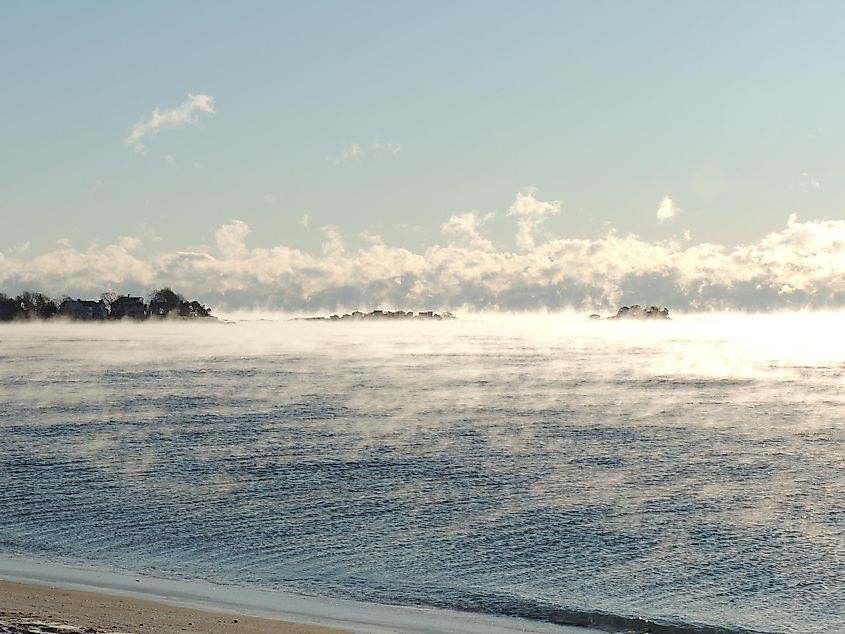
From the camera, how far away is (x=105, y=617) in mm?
17984

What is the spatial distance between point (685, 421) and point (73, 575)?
147ft

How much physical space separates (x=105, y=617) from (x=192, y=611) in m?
1.77

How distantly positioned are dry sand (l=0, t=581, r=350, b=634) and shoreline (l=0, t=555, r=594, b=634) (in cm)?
2

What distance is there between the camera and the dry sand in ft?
54.7

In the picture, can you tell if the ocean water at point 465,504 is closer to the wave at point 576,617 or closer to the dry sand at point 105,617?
the wave at point 576,617

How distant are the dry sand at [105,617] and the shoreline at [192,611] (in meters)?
0.02

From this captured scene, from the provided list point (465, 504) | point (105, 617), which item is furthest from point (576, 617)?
point (465, 504)

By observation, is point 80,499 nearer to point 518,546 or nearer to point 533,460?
point 518,546

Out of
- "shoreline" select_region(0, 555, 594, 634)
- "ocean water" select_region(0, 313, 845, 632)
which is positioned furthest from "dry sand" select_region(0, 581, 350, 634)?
"ocean water" select_region(0, 313, 845, 632)

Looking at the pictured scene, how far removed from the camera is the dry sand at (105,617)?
16.7 meters

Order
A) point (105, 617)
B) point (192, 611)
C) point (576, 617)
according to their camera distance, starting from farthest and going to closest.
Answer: point (576, 617) → point (192, 611) → point (105, 617)

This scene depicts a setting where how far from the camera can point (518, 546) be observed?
84.5 feet

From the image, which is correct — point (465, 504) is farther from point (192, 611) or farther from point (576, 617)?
point (192, 611)

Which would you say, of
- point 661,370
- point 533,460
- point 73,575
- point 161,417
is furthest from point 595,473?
point 661,370
